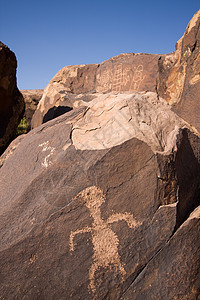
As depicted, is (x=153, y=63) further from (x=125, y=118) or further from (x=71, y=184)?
(x=71, y=184)

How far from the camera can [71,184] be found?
138 cm

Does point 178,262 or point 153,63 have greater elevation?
point 153,63

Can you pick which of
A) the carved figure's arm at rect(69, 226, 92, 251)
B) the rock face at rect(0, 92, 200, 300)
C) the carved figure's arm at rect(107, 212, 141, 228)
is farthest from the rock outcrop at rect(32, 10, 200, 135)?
the carved figure's arm at rect(69, 226, 92, 251)

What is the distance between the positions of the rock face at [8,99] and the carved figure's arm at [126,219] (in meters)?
2.23

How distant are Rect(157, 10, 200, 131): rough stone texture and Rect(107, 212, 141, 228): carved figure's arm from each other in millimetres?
1679

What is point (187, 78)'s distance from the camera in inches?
114

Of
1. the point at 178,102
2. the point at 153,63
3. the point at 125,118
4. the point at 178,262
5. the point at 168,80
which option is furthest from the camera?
the point at 153,63

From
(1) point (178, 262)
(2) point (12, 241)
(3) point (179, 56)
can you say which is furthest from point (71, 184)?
(3) point (179, 56)

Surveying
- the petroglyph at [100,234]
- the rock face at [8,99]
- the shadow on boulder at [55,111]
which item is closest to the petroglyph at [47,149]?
the petroglyph at [100,234]

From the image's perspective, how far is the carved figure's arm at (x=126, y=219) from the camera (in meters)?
1.36

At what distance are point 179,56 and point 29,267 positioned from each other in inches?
109

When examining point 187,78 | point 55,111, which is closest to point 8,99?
point 55,111

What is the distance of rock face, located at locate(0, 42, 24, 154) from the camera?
298 centimetres

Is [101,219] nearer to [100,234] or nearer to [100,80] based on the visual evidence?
[100,234]
